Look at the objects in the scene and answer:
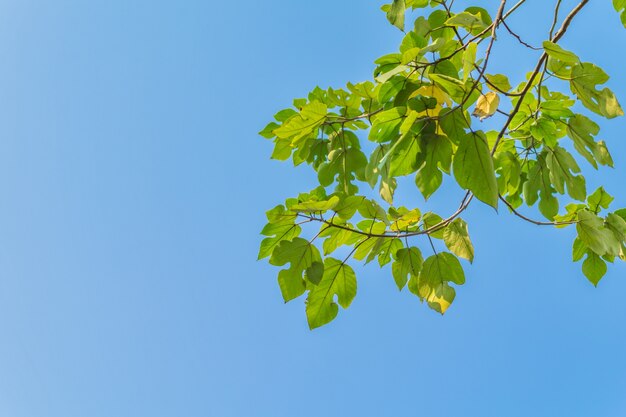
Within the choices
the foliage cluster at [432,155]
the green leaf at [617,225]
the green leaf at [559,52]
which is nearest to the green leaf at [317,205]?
the foliage cluster at [432,155]

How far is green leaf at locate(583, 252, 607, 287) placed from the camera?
2070 mm

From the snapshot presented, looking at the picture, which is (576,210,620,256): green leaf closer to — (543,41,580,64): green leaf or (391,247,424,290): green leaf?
(391,247,424,290): green leaf

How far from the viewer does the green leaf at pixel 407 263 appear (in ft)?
6.27

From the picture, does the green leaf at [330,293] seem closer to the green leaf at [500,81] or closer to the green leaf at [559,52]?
the green leaf at [500,81]

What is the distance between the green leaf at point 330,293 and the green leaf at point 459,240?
341 mm

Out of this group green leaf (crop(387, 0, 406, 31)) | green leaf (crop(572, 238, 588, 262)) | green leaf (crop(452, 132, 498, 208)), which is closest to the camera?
green leaf (crop(452, 132, 498, 208))

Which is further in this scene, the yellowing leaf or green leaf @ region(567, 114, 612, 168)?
green leaf @ region(567, 114, 612, 168)

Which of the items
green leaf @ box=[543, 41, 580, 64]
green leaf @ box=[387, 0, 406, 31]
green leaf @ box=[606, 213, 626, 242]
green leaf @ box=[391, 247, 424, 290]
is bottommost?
green leaf @ box=[391, 247, 424, 290]

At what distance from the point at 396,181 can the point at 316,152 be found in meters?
0.39

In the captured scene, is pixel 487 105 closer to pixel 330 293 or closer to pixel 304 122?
pixel 304 122

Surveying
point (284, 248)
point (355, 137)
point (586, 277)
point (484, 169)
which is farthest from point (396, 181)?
point (586, 277)

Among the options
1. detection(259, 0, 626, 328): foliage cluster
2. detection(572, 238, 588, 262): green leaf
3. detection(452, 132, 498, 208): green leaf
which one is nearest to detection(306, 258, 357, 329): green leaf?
detection(259, 0, 626, 328): foliage cluster

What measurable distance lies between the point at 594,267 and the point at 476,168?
1.05 m

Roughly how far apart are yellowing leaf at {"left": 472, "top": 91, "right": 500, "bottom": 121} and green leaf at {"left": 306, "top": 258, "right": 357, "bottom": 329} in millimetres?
678
